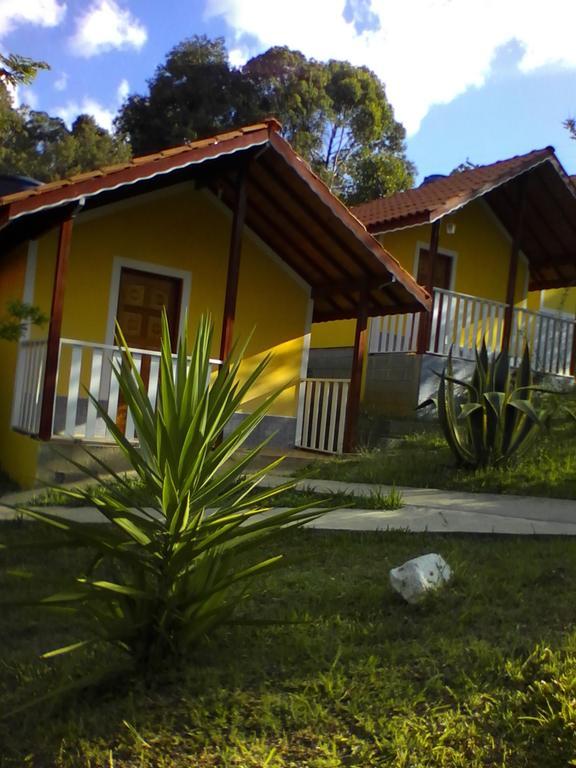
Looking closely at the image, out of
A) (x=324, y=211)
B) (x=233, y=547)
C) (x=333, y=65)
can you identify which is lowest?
(x=233, y=547)

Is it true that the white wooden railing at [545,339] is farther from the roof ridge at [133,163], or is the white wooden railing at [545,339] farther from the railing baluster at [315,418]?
the roof ridge at [133,163]

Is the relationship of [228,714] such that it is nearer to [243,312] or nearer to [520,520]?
[520,520]

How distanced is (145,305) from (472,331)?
583cm

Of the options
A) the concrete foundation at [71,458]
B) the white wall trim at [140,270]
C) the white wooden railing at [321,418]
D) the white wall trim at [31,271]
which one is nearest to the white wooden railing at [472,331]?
the white wooden railing at [321,418]

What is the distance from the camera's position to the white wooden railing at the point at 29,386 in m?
7.53

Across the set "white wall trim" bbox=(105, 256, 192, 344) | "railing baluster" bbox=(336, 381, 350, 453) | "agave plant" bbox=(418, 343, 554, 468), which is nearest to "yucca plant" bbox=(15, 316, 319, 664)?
"agave plant" bbox=(418, 343, 554, 468)

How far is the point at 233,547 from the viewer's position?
9.78 feet

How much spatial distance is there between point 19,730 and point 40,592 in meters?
1.63

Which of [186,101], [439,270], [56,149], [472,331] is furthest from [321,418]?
[56,149]

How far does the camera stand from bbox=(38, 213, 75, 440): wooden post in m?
7.18

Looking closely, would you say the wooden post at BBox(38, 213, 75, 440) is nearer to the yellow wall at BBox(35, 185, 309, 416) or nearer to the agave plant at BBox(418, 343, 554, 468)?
the yellow wall at BBox(35, 185, 309, 416)

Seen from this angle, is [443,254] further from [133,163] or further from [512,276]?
[133,163]

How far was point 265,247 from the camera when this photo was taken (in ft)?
32.8

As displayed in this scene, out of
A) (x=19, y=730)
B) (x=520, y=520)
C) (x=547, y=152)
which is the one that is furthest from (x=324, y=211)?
(x=19, y=730)
